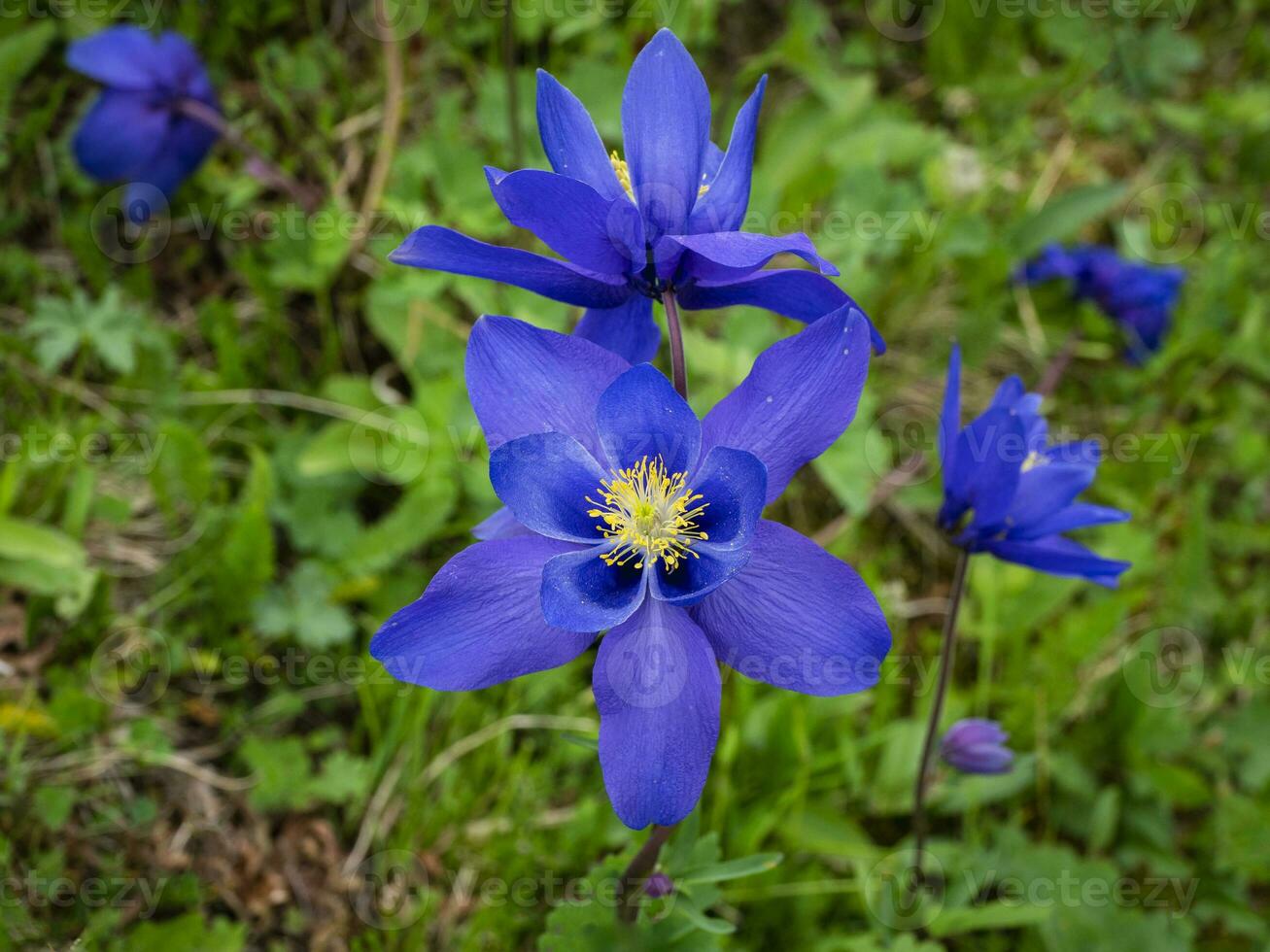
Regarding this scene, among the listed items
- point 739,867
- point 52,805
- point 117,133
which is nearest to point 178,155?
point 117,133

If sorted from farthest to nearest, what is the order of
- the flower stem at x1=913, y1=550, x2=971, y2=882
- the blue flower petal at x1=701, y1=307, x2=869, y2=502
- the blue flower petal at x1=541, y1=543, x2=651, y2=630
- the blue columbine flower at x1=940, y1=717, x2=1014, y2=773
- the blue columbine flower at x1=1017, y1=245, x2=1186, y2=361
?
the blue columbine flower at x1=1017, y1=245, x2=1186, y2=361
the blue columbine flower at x1=940, y1=717, x2=1014, y2=773
the flower stem at x1=913, y1=550, x2=971, y2=882
the blue flower petal at x1=701, y1=307, x2=869, y2=502
the blue flower petal at x1=541, y1=543, x2=651, y2=630

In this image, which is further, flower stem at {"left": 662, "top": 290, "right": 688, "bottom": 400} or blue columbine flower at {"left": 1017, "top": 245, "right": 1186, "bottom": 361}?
blue columbine flower at {"left": 1017, "top": 245, "right": 1186, "bottom": 361}

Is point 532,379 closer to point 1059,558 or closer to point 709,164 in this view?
point 709,164

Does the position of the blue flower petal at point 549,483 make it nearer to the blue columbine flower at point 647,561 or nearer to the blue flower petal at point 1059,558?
the blue columbine flower at point 647,561

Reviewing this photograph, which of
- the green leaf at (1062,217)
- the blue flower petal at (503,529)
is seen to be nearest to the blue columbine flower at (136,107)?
the blue flower petal at (503,529)

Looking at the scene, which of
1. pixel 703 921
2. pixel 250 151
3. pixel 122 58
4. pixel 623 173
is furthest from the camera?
pixel 250 151

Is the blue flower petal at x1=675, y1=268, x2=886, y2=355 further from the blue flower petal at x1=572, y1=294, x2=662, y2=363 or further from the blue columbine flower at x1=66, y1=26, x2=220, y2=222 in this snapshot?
the blue columbine flower at x1=66, y1=26, x2=220, y2=222

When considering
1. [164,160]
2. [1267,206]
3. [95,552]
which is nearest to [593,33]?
[164,160]

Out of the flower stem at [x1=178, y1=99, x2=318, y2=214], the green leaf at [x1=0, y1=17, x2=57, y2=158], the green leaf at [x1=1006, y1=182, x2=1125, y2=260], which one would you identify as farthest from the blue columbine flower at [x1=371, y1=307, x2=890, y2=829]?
the green leaf at [x1=1006, y1=182, x2=1125, y2=260]
